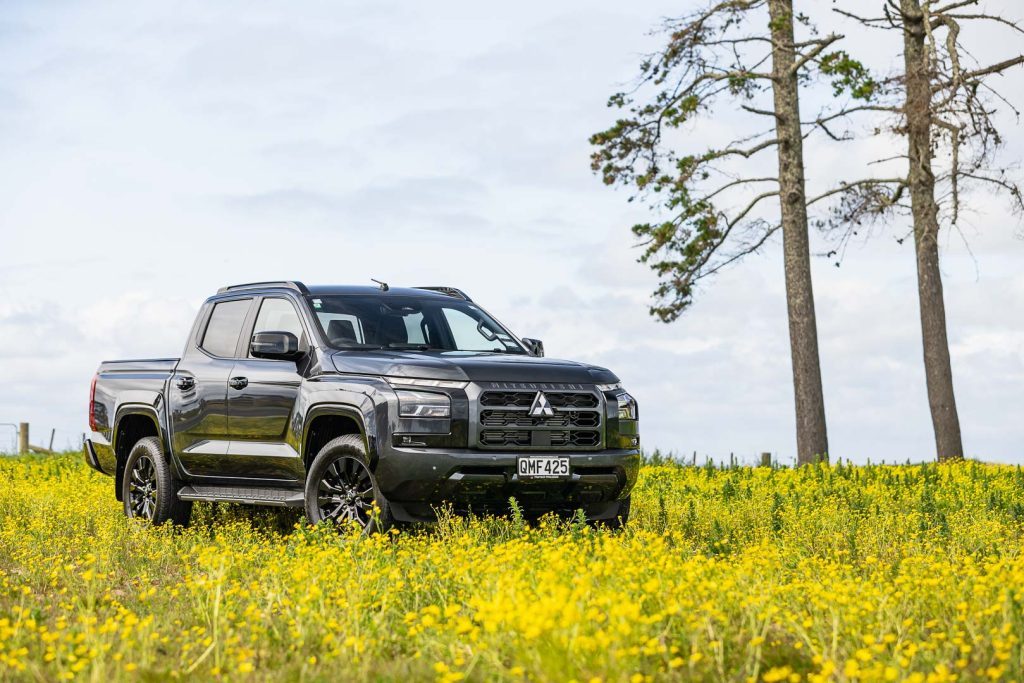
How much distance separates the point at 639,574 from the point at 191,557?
15.0 feet

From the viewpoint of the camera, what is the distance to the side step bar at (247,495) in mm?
10022

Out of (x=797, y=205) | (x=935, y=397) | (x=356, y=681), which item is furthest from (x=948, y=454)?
(x=356, y=681)

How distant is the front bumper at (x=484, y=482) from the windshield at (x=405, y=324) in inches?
59.4

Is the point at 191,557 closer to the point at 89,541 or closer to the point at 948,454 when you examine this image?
the point at 89,541

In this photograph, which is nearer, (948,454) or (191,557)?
(191,557)

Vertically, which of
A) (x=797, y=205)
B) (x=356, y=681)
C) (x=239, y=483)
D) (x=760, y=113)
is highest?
(x=760, y=113)

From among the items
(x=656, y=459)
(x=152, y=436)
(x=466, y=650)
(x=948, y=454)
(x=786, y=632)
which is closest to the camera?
(x=466, y=650)

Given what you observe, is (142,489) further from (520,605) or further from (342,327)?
(520,605)

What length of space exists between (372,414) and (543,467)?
53.6 inches

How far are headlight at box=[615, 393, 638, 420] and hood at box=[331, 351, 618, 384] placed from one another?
0.16m

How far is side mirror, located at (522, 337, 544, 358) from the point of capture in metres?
11.2

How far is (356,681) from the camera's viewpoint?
5297 millimetres

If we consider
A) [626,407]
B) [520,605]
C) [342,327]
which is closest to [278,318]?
[342,327]

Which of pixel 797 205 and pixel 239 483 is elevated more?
pixel 797 205
